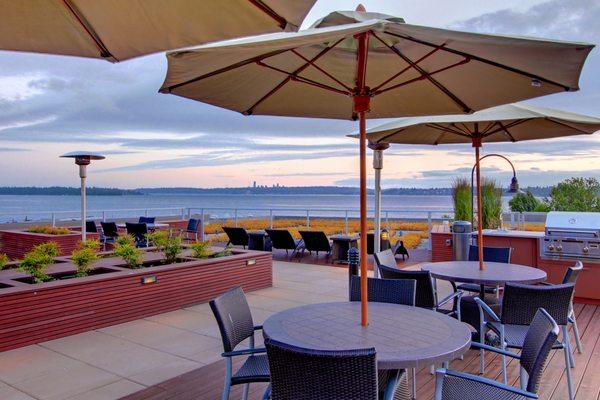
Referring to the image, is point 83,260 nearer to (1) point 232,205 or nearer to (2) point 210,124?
(2) point 210,124

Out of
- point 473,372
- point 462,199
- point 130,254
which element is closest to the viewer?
point 473,372

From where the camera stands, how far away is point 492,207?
783cm

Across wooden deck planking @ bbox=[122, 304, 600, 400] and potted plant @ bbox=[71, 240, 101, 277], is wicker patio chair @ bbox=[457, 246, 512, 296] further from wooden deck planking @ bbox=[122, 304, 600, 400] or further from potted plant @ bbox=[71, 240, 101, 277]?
potted plant @ bbox=[71, 240, 101, 277]

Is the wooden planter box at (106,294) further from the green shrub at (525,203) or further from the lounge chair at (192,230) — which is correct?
the green shrub at (525,203)

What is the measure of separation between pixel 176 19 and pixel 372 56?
1.40 m

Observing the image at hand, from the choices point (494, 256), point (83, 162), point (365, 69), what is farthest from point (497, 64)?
point (83, 162)

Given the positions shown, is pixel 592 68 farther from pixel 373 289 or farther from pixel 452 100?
pixel 373 289

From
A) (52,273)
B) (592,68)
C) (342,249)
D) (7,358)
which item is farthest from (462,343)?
(592,68)

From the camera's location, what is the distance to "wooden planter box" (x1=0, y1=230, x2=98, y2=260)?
364 inches

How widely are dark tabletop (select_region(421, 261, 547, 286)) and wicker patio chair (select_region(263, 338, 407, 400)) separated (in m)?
2.33

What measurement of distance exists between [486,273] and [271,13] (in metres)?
3.03

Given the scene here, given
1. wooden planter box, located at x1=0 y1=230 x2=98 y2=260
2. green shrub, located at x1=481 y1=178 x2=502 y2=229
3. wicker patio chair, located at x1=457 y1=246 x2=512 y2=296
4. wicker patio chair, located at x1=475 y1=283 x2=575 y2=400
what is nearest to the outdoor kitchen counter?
green shrub, located at x1=481 y1=178 x2=502 y2=229

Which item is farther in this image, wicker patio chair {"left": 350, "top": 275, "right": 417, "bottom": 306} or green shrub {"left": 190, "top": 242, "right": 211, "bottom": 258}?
green shrub {"left": 190, "top": 242, "right": 211, "bottom": 258}

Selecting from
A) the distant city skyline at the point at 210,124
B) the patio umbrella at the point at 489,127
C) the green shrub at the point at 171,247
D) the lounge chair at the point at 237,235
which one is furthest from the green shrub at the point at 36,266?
the lounge chair at the point at 237,235
